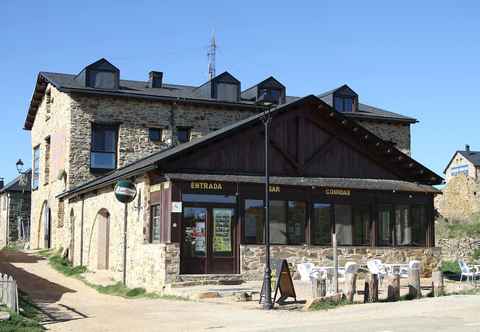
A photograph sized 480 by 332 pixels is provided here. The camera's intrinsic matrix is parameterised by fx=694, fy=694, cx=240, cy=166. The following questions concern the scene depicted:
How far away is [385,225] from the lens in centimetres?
2342

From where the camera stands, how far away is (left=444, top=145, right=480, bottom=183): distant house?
74.1 metres

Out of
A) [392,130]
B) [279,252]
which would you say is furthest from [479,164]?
[279,252]


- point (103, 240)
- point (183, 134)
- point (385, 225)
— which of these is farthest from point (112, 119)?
point (385, 225)

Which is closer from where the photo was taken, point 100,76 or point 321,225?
point 321,225

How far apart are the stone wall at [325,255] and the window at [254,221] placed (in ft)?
0.96

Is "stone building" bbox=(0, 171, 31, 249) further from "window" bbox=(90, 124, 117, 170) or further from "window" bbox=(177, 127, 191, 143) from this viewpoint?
"window" bbox=(177, 127, 191, 143)

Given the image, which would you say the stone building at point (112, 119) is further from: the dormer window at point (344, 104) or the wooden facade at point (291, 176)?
the wooden facade at point (291, 176)

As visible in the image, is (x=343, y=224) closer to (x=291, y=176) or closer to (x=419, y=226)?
(x=291, y=176)

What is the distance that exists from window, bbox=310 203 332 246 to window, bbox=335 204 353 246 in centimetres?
32

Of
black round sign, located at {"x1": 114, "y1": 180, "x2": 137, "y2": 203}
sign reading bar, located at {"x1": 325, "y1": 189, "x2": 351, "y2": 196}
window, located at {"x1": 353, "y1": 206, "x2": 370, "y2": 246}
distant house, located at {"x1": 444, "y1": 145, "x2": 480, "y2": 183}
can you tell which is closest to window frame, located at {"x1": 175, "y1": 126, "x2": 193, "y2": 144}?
black round sign, located at {"x1": 114, "y1": 180, "x2": 137, "y2": 203}

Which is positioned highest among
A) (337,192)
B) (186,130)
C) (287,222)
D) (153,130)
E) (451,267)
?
(186,130)

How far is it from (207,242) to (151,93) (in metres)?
13.9

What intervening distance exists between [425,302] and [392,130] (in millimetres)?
23278

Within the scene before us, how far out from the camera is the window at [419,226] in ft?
78.0
